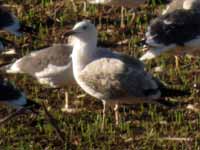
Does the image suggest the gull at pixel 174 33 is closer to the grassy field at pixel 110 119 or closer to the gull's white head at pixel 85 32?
the grassy field at pixel 110 119

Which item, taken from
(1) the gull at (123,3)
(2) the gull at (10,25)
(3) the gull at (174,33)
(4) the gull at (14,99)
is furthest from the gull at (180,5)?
(4) the gull at (14,99)

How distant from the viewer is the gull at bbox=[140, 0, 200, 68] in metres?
10.7

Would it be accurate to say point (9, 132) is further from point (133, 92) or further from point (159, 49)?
point (159, 49)

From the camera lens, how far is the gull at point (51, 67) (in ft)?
33.4

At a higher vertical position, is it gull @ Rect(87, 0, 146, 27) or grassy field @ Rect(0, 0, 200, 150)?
gull @ Rect(87, 0, 146, 27)

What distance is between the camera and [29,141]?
9.23 meters

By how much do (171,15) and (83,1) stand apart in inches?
128

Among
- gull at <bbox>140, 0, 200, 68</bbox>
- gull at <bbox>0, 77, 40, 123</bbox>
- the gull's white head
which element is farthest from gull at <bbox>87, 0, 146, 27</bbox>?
gull at <bbox>0, 77, 40, 123</bbox>

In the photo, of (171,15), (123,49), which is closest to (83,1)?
(123,49)

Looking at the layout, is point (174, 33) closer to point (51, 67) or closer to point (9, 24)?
point (51, 67)

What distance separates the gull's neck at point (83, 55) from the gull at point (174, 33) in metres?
1.05

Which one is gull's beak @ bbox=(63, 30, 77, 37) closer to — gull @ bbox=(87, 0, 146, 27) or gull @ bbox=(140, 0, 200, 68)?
gull @ bbox=(140, 0, 200, 68)

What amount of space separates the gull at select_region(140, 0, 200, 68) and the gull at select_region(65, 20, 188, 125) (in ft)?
3.09

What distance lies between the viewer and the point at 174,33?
10836mm
